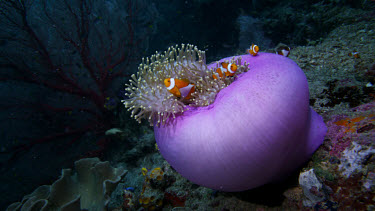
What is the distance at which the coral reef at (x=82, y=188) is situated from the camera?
2.62m

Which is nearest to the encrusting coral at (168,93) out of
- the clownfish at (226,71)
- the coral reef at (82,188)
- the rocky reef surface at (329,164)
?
the clownfish at (226,71)

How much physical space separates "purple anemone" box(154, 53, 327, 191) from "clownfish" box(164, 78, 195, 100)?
0.79ft

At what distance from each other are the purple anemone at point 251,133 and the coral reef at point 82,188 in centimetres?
163

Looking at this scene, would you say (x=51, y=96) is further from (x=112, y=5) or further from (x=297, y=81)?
(x=297, y=81)

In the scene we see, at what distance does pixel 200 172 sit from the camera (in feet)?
5.24

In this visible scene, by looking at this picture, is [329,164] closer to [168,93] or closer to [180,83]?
Result: [180,83]

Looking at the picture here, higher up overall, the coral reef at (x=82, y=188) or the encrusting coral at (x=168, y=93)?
the encrusting coral at (x=168, y=93)

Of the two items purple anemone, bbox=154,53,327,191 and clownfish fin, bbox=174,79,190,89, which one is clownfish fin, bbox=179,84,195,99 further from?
purple anemone, bbox=154,53,327,191

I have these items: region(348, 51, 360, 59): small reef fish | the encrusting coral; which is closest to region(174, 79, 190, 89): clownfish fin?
the encrusting coral

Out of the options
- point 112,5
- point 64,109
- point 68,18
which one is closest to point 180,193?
point 64,109

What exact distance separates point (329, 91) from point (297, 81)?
1.02 meters

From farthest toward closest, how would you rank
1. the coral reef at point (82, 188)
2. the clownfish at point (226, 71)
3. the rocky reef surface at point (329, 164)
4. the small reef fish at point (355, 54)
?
the small reef fish at point (355, 54), the coral reef at point (82, 188), the clownfish at point (226, 71), the rocky reef surface at point (329, 164)

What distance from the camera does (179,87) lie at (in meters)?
1.82

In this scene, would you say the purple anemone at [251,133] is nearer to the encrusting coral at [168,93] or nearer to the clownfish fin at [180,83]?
the encrusting coral at [168,93]
